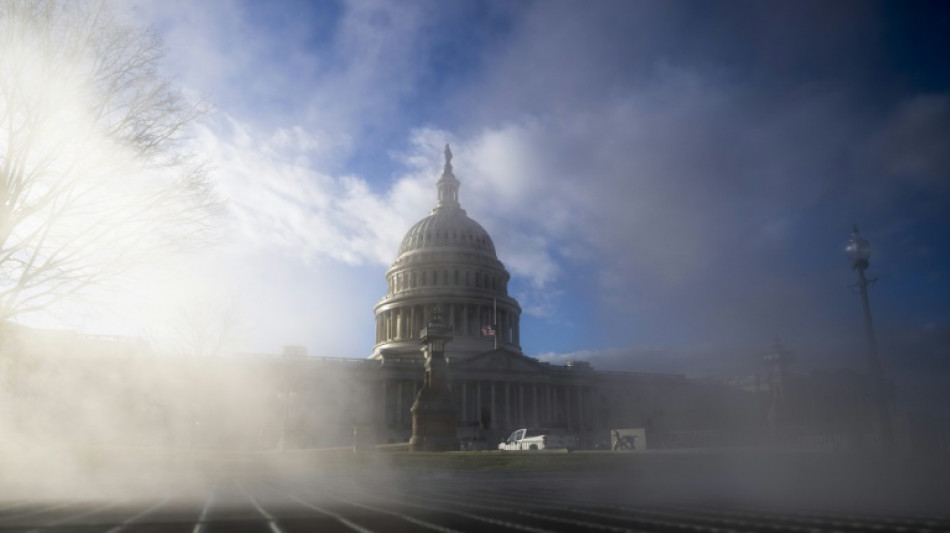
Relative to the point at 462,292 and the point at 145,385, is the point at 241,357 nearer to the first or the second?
the point at 145,385

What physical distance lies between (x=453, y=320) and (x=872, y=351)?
246 feet

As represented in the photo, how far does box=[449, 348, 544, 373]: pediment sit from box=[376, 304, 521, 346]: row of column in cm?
1434

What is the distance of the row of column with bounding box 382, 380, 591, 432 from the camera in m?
71.2

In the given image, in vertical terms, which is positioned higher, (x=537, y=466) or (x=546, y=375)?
(x=546, y=375)

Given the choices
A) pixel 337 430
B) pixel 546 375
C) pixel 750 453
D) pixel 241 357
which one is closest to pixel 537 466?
pixel 750 453

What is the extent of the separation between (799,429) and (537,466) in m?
12.6

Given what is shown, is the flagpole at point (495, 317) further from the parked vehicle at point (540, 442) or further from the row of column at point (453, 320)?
the parked vehicle at point (540, 442)

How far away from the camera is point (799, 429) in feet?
84.3

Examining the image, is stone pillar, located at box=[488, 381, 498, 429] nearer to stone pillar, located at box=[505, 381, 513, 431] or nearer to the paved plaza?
stone pillar, located at box=[505, 381, 513, 431]

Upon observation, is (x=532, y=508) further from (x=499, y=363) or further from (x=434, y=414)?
(x=499, y=363)

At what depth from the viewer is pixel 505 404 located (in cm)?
7431

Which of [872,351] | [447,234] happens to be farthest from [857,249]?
[447,234]

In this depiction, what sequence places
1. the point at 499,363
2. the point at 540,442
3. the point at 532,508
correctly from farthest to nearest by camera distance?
1. the point at 499,363
2. the point at 540,442
3. the point at 532,508

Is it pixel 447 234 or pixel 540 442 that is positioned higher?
pixel 447 234
